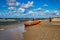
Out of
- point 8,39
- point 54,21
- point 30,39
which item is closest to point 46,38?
point 30,39

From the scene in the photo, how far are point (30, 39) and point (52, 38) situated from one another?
0.44 meters

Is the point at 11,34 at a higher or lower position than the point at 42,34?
lower

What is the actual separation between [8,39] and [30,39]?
725 millimetres

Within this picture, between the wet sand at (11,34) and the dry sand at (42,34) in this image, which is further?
the wet sand at (11,34)

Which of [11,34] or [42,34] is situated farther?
[11,34]

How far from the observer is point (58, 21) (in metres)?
8.13

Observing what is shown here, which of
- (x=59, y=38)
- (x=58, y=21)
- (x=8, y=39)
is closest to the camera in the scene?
(x=59, y=38)

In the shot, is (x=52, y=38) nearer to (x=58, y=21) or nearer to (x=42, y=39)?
(x=42, y=39)

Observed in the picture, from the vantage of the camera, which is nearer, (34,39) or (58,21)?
(34,39)

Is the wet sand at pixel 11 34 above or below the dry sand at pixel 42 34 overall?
below

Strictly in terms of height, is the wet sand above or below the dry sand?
below

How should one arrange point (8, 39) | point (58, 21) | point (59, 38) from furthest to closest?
point (58, 21), point (8, 39), point (59, 38)

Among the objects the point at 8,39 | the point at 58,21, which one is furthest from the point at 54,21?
the point at 8,39

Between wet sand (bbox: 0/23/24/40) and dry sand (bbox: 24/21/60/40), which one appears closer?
dry sand (bbox: 24/21/60/40)
